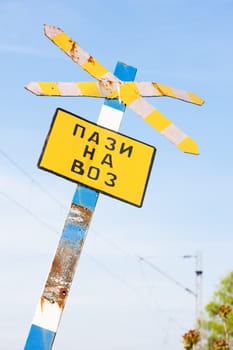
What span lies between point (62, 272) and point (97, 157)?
2.41 feet

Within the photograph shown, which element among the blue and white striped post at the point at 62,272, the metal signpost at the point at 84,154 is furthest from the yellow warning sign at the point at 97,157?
the blue and white striped post at the point at 62,272

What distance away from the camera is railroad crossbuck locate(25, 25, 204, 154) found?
3.82 meters

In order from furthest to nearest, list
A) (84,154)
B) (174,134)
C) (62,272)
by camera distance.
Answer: (174,134) < (84,154) < (62,272)

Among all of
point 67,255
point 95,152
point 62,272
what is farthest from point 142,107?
point 62,272

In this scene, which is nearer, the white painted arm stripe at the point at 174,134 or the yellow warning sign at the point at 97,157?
the yellow warning sign at the point at 97,157

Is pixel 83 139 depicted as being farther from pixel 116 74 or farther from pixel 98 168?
pixel 116 74

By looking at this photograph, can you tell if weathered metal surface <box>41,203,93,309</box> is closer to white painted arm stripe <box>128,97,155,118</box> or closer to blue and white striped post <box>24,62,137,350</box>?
blue and white striped post <box>24,62,137,350</box>

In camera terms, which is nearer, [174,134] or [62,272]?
[62,272]

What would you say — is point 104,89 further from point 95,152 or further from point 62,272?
point 62,272

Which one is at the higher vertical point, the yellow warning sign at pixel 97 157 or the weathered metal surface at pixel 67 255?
the yellow warning sign at pixel 97 157

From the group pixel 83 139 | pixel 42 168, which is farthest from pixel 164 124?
pixel 42 168

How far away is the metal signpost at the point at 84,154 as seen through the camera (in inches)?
131

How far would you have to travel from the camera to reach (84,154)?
11.6 ft

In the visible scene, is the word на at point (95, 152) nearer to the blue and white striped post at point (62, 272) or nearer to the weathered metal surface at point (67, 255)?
the blue and white striped post at point (62, 272)
